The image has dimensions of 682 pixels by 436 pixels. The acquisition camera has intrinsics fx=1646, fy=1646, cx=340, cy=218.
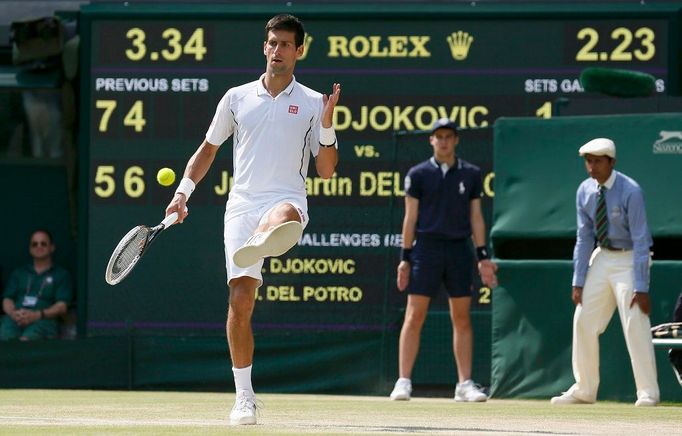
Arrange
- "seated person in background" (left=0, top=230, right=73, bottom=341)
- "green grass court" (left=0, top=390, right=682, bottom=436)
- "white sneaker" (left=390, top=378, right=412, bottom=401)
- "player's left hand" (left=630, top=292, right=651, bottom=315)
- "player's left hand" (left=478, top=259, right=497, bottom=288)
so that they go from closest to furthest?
1. "green grass court" (left=0, top=390, right=682, bottom=436)
2. "player's left hand" (left=630, top=292, right=651, bottom=315)
3. "white sneaker" (left=390, top=378, right=412, bottom=401)
4. "player's left hand" (left=478, top=259, right=497, bottom=288)
5. "seated person in background" (left=0, top=230, right=73, bottom=341)

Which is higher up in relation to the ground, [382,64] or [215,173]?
[382,64]

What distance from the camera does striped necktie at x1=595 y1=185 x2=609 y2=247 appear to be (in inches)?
439

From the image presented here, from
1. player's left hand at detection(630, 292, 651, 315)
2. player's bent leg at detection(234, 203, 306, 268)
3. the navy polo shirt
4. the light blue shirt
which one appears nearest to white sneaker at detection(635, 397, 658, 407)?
player's left hand at detection(630, 292, 651, 315)

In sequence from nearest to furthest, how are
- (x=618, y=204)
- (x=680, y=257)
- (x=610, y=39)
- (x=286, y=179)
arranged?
1. (x=286, y=179)
2. (x=618, y=204)
3. (x=680, y=257)
4. (x=610, y=39)

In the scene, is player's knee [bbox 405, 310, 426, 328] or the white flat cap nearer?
the white flat cap

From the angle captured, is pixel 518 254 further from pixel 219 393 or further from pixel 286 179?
pixel 286 179

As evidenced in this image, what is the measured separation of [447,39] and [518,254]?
1.90 metres

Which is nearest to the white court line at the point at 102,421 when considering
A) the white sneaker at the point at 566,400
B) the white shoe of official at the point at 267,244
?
the white shoe of official at the point at 267,244

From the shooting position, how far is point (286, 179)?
8.40 m

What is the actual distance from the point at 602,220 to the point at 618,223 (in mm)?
111

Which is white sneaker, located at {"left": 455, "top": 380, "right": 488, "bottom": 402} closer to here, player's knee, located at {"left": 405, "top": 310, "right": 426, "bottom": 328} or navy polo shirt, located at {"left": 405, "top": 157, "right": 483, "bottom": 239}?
player's knee, located at {"left": 405, "top": 310, "right": 426, "bottom": 328}

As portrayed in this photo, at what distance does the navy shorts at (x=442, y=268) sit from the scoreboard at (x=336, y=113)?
46.5 inches

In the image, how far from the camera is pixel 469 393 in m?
11.7

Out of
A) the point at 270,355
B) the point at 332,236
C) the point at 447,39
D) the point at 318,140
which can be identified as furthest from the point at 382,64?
the point at 318,140
